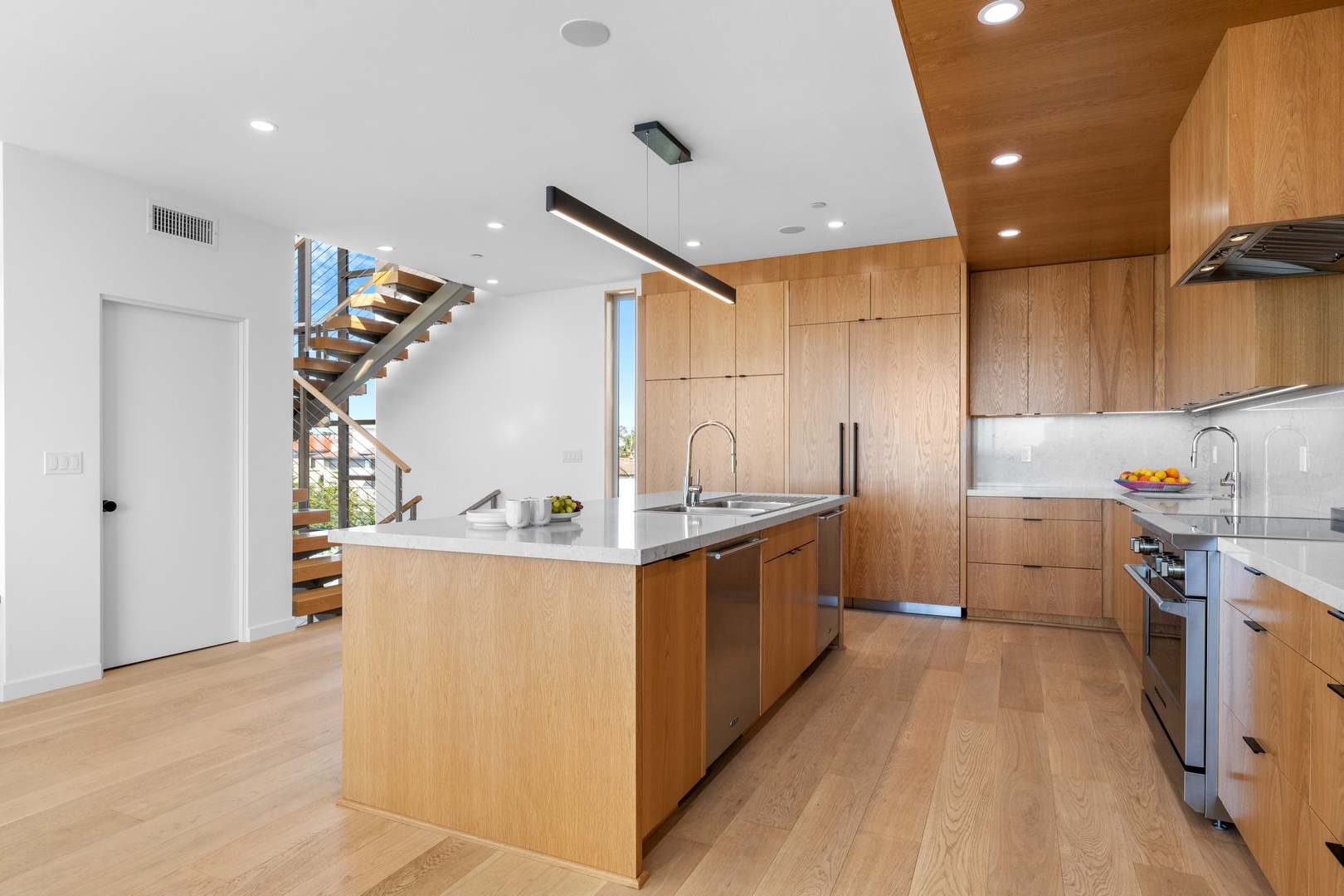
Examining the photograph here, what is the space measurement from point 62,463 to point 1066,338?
6.02 metres

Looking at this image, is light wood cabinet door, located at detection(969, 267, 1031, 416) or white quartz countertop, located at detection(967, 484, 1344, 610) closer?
white quartz countertop, located at detection(967, 484, 1344, 610)

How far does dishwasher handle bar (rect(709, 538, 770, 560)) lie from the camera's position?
8.21ft

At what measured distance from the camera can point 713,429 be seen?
5949mm

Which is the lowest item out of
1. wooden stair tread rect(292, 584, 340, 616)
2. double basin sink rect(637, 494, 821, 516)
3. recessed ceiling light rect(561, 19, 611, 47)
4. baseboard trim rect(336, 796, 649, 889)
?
baseboard trim rect(336, 796, 649, 889)

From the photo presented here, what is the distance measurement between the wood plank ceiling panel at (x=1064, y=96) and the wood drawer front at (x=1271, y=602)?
1.59 m

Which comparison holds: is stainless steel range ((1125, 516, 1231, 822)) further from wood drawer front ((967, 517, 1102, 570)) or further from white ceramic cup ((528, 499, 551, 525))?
wood drawer front ((967, 517, 1102, 570))

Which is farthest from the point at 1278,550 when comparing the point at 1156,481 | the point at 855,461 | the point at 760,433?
the point at 760,433

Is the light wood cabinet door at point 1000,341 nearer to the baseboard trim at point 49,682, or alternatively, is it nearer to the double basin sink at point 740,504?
the double basin sink at point 740,504

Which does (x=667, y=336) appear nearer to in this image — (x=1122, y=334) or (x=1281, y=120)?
(x=1122, y=334)

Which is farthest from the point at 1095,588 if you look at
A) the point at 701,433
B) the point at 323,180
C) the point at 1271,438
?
the point at 323,180

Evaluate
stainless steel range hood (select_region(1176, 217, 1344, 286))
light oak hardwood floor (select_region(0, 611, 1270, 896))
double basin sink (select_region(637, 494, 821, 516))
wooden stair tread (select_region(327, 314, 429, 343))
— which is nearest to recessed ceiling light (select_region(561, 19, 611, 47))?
double basin sink (select_region(637, 494, 821, 516))

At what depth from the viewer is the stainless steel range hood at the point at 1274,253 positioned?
229cm

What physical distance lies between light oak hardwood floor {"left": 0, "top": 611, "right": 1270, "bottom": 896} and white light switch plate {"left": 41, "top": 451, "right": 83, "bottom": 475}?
1.10 meters

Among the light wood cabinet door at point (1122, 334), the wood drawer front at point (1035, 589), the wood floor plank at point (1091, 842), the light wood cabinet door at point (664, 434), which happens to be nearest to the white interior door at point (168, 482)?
the light wood cabinet door at point (664, 434)
